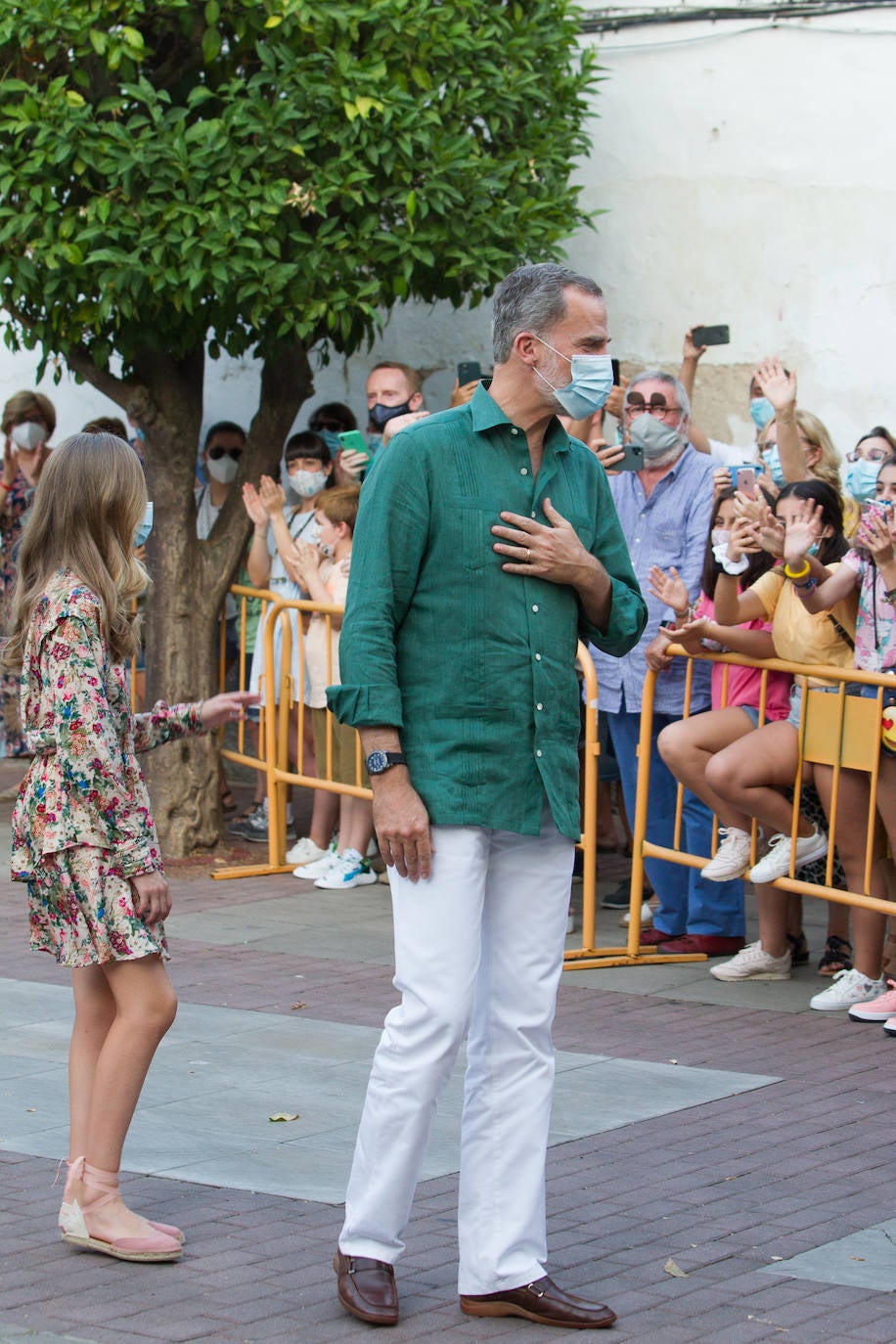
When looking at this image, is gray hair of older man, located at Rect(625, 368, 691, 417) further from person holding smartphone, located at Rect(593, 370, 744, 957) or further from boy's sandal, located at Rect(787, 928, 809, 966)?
boy's sandal, located at Rect(787, 928, 809, 966)

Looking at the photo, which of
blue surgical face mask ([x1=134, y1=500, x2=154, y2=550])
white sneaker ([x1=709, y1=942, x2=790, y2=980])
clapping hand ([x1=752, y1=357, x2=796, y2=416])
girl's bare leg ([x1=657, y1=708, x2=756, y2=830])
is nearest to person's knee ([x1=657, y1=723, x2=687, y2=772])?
girl's bare leg ([x1=657, y1=708, x2=756, y2=830])

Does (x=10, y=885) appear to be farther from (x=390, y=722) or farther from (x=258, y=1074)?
(x=390, y=722)

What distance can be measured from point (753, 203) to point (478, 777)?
6.93m

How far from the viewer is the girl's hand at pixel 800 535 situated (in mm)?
6648

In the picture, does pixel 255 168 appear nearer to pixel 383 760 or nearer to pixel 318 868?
pixel 318 868

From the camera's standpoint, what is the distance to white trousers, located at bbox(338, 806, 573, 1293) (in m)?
3.89

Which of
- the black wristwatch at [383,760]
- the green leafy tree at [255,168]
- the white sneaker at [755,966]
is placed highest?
the green leafy tree at [255,168]

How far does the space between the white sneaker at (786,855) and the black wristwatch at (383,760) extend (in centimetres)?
322

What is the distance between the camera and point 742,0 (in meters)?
10.1

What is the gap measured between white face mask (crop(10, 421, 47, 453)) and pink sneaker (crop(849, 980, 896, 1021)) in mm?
6253

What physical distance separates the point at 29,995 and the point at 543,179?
467 centimetres

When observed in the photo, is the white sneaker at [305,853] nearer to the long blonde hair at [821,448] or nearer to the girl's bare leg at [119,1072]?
the long blonde hair at [821,448]

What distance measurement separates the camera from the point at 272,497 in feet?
30.5

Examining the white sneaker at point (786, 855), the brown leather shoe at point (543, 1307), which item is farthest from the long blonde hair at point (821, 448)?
the brown leather shoe at point (543, 1307)
